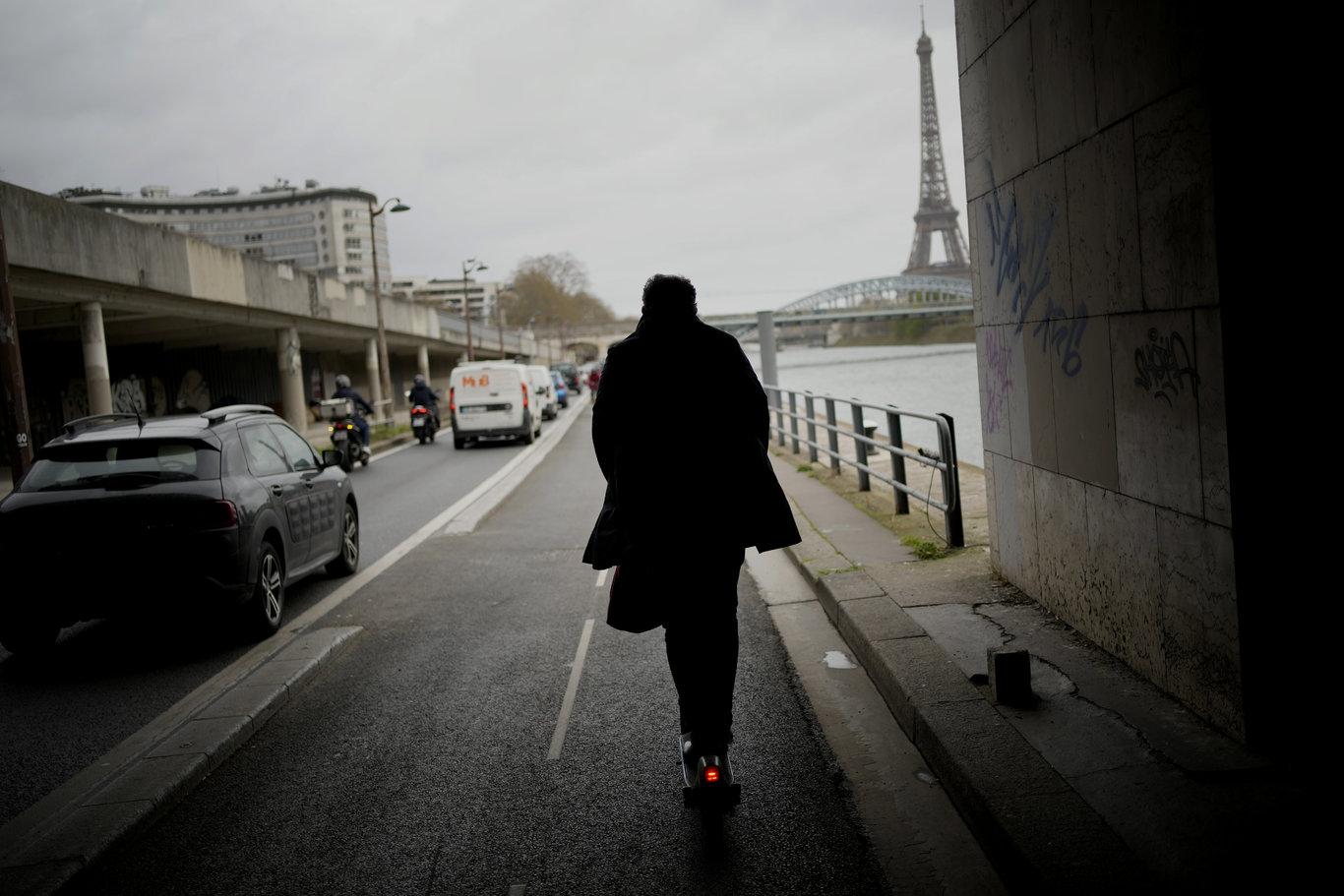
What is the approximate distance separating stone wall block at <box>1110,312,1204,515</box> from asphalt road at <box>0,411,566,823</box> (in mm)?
4904

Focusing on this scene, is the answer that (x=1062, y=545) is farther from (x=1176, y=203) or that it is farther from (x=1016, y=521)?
(x=1176, y=203)

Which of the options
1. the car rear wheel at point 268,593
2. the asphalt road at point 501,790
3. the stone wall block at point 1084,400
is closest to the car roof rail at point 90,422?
the car rear wheel at point 268,593

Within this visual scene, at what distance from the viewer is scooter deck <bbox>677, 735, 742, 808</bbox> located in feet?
13.3

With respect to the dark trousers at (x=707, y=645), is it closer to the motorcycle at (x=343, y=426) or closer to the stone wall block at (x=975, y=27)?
the stone wall block at (x=975, y=27)

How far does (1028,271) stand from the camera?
6.18 m

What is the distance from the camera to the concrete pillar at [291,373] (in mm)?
34000

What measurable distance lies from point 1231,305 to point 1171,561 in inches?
45.7

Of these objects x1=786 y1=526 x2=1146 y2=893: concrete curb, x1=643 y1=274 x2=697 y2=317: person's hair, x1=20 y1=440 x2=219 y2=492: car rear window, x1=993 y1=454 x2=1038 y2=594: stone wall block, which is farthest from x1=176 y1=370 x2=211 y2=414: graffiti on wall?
x1=643 y1=274 x2=697 y2=317: person's hair

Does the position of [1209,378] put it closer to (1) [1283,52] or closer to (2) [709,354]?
(1) [1283,52]

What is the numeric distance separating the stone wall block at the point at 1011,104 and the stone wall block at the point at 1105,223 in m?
0.62

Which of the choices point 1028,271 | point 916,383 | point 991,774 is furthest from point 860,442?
point 916,383

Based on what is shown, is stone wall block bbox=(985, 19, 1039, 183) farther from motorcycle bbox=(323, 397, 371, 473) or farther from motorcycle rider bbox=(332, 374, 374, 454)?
motorcycle rider bbox=(332, 374, 374, 454)

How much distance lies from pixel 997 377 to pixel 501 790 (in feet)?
13.5

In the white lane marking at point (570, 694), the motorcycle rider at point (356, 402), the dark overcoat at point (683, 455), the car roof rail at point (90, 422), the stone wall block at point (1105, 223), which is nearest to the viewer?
the dark overcoat at point (683, 455)
